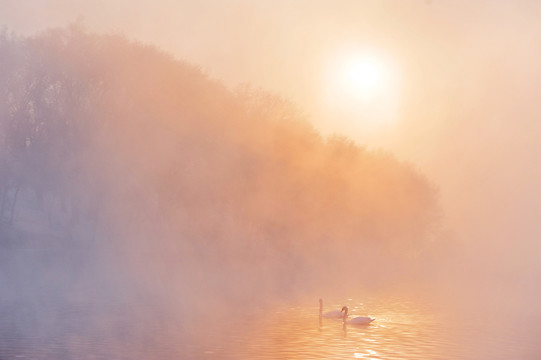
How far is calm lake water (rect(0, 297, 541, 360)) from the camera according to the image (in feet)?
61.9

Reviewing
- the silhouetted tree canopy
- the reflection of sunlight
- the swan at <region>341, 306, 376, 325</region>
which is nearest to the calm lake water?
the reflection of sunlight

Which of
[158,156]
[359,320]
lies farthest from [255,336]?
[158,156]

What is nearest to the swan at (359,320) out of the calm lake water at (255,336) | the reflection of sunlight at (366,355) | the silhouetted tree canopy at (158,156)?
the calm lake water at (255,336)

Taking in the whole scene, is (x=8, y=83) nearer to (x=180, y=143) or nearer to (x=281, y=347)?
(x=180, y=143)

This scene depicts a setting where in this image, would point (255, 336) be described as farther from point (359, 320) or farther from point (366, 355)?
point (359, 320)

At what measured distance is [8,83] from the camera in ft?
140

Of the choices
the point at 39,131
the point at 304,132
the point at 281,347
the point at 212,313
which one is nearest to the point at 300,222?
the point at 304,132

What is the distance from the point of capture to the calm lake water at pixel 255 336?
18.9 metres

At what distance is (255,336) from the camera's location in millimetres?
21875

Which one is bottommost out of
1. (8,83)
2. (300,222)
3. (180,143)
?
(300,222)

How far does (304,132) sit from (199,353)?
126 ft

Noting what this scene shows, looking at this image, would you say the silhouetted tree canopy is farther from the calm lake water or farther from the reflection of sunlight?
the reflection of sunlight

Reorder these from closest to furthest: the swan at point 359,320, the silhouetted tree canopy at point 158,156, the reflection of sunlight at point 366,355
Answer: the reflection of sunlight at point 366,355, the swan at point 359,320, the silhouetted tree canopy at point 158,156

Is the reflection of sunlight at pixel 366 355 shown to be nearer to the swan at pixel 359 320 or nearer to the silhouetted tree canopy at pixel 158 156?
the swan at pixel 359 320
